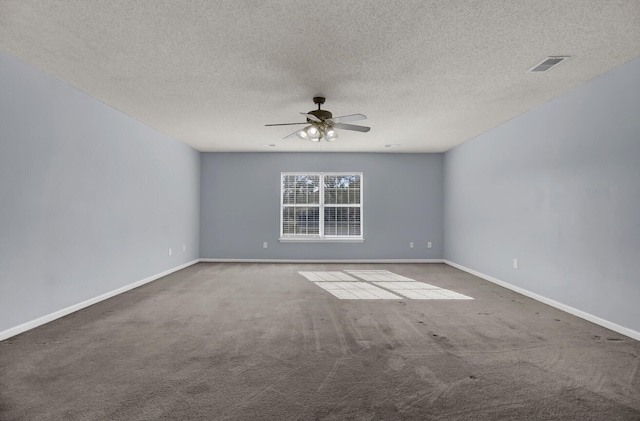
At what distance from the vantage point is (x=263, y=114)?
456 cm

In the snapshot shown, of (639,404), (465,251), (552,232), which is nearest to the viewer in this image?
(639,404)

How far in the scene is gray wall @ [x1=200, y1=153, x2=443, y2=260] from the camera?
7391 mm

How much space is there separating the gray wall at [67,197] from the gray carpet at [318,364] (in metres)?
0.42

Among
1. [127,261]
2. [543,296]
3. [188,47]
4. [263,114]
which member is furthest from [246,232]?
[543,296]

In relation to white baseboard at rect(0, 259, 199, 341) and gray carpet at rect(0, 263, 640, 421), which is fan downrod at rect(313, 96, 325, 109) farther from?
white baseboard at rect(0, 259, 199, 341)

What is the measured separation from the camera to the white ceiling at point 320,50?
224 cm

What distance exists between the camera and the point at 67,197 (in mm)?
3549

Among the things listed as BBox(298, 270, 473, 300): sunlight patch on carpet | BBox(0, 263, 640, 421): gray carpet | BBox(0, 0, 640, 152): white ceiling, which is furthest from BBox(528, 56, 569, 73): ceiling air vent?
BBox(298, 270, 473, 300): sunlight patch on carpet

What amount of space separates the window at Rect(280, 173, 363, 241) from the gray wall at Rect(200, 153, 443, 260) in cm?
20

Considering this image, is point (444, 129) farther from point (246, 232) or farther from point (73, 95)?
point (73, 95)

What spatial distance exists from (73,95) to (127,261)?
87.6 inches

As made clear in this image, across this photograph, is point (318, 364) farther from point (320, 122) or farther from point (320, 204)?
point (320, 204)

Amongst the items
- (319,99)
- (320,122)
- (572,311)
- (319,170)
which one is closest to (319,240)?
(319,170)

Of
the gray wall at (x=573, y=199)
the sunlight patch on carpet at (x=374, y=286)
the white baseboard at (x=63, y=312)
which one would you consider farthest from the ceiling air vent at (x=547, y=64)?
the white baseboard at (x=63, y=312)
